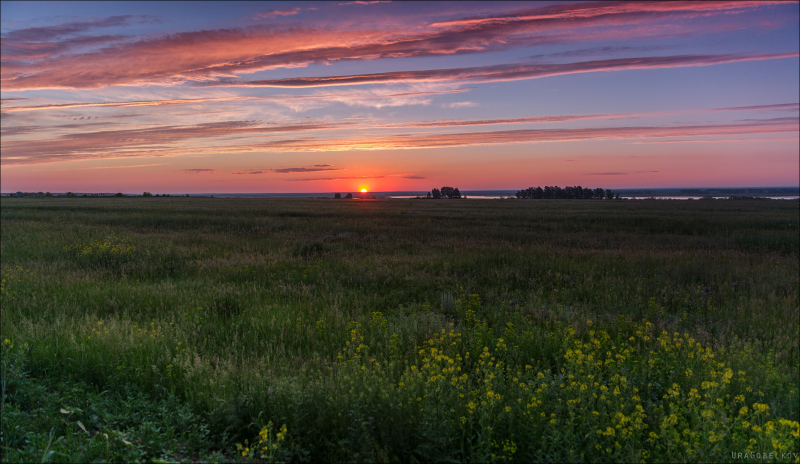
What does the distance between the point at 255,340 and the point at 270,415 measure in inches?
99.0

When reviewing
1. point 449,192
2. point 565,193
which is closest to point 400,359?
point 565,193

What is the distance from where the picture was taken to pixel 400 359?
19.3 feet

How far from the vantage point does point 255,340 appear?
6695 mm

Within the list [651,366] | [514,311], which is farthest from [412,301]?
→ [651,366]

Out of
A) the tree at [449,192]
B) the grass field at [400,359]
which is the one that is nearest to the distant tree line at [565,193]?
the tree at [449,192]

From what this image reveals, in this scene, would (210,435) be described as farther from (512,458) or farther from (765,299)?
(765,299)

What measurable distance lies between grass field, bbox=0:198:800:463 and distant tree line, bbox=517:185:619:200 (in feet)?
382

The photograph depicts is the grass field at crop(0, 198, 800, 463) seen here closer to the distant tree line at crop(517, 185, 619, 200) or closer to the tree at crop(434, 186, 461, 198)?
the distant tree line at crop(517, 185, 619, 200)

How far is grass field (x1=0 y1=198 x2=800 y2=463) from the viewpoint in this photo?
12.6ft

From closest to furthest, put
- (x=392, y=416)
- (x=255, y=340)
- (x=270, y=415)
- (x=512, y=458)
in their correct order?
1. (x=512, y=458)
2. (x=392, y=416)
3. (x=270, y=415)
4. (x=255, y=340)

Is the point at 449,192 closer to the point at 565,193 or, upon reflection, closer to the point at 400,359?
the point at 565,193

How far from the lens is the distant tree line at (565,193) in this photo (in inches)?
4776

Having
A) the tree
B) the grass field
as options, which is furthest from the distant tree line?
the grass field

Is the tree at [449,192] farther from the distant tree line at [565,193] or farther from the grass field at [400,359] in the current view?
the grass field at [400,359]
